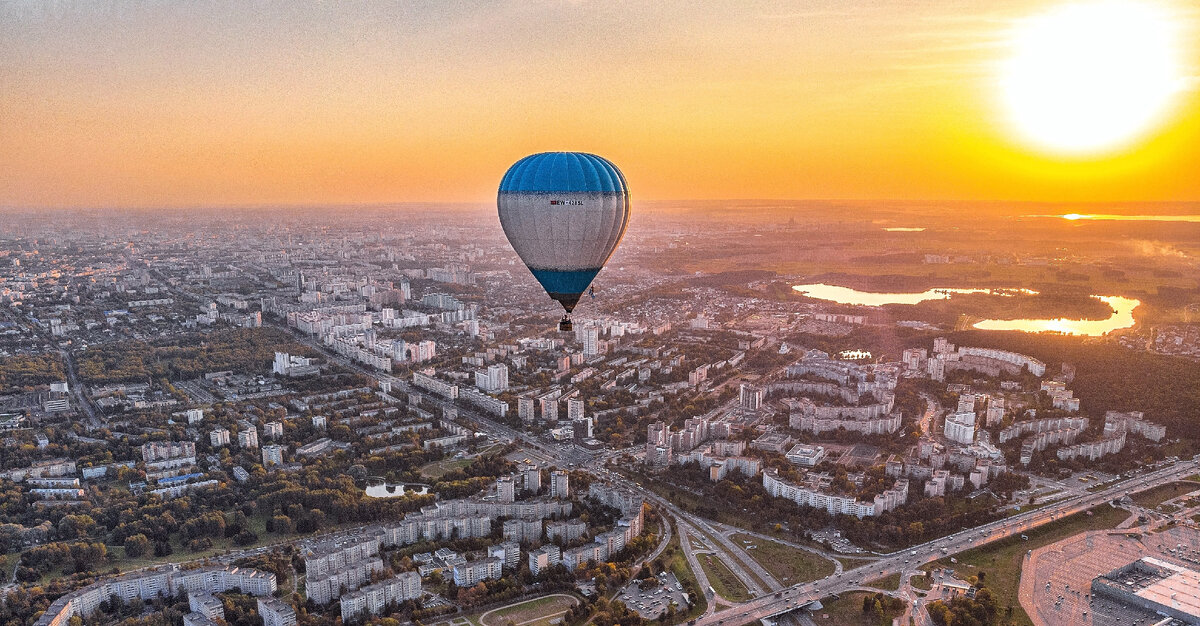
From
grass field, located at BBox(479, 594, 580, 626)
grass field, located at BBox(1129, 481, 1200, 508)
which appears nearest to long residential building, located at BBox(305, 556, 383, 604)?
grass field, located at BBox(479, 594, 580, 626)

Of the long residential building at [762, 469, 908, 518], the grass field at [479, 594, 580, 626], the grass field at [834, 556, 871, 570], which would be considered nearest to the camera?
the grass field at [479, 594, 580, 626]

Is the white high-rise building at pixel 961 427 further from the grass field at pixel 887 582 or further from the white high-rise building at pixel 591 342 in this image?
the white high-rise building at pixel 591 342

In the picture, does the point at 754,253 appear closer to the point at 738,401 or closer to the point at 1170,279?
the point at 1170,279

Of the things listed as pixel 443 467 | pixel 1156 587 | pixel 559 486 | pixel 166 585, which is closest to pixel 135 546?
pixel 166 585

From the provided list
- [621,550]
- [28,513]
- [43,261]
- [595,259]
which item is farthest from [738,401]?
[43,261]

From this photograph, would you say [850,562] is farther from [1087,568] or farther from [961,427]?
[961,427]

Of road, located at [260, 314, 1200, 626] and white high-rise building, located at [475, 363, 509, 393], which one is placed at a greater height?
white high-rise building, located at [475, 363, 509, 393]

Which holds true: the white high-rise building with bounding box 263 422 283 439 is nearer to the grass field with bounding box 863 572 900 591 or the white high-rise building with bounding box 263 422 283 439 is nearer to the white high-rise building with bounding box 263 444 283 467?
the white high-rise building with bounding box 263 444 283 467
